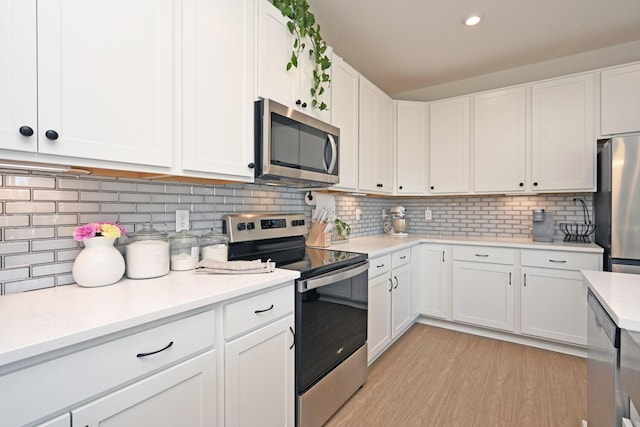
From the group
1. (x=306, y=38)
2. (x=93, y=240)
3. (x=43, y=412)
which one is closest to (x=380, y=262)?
(x=306, y=38)

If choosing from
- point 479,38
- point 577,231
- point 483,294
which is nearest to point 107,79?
point 479,38

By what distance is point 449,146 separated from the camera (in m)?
3.42

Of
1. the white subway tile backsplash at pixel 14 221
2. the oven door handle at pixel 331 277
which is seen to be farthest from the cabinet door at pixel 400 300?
the white subway tile backsplash at pixel 14 221

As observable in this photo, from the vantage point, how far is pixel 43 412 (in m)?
0.74

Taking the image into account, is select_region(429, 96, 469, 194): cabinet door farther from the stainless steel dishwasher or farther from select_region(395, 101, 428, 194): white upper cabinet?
the stainless steel dishwasher

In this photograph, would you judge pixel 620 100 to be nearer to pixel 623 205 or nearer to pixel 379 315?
pixel 623 205

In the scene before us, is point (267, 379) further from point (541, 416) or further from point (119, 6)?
point (541, 416)

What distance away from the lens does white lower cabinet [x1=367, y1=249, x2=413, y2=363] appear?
233cm

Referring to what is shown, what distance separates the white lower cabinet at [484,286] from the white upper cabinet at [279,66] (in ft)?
6.93

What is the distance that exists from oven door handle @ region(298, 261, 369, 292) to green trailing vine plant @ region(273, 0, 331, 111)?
1119 millimetres

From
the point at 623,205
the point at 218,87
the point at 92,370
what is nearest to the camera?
the point at 92,370

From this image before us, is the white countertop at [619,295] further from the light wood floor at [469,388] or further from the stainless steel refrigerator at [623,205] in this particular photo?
the stainless steel refrigerator at [623,205]

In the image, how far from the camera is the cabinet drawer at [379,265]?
231cm

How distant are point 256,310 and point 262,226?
81 cm
